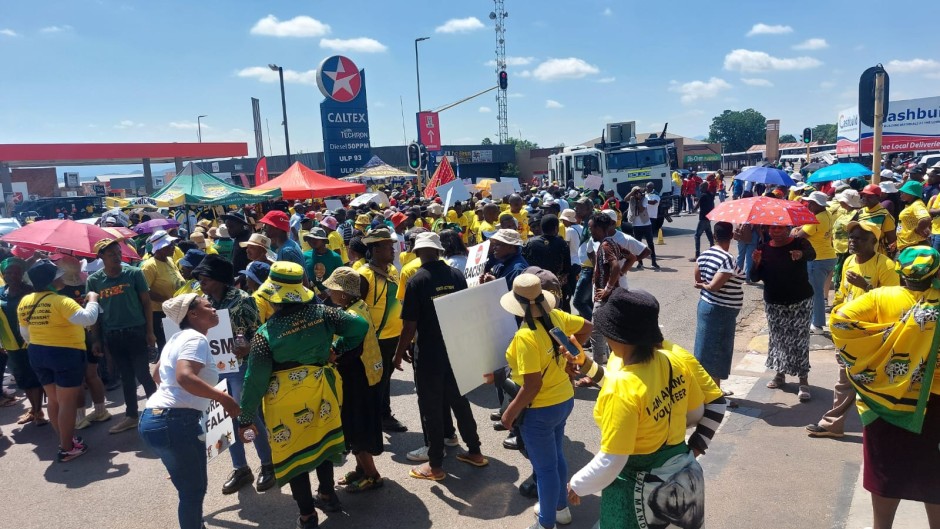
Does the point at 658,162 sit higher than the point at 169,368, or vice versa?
the point at 658,162

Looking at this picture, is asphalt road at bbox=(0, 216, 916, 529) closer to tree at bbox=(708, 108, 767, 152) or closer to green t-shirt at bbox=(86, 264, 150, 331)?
green t-shirt at bbox=(86, 264, 150, 331)

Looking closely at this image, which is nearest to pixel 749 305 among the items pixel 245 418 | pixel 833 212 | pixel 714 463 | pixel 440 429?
pixel 833 212

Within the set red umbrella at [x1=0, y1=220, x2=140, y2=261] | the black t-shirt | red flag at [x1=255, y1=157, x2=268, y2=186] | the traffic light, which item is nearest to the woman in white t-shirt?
the black t-shirt

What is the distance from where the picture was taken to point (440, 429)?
15.1ft

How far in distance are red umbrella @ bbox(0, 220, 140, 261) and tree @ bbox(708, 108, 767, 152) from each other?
375ft

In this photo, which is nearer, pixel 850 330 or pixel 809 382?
pixel 850 330

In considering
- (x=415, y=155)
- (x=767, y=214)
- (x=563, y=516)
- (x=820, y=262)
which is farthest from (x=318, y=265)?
(x=415, y=155)

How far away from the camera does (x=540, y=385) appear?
11.0 ft

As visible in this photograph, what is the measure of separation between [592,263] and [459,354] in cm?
365

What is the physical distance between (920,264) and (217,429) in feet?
13.7

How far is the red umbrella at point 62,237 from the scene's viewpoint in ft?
20.3

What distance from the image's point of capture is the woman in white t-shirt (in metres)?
3.38

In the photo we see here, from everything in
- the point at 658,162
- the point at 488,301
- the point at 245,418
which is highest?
the point at 658,162

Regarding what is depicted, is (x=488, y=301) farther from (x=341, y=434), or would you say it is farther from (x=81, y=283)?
(x=81, y=283)
